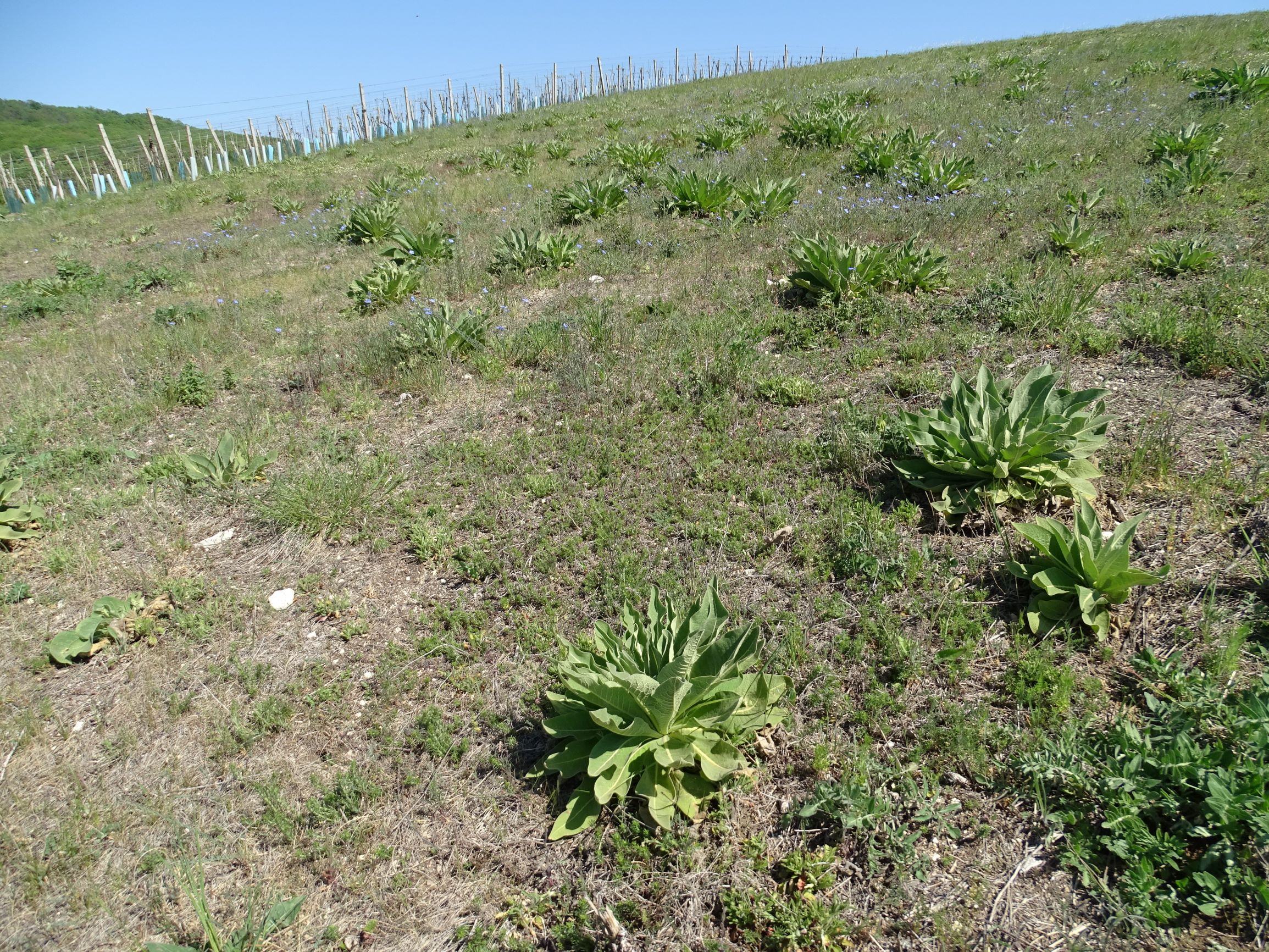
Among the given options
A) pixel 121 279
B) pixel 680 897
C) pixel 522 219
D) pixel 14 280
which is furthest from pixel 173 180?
pixel 680 897

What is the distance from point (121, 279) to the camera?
10.9 meters

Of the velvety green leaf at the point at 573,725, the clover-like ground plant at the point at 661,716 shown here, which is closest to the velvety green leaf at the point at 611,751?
the clover-like ground plant at the point at 661,716

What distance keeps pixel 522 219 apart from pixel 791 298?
218 inches

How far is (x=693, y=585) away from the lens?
12.7 ft

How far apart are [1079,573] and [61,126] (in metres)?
88.2

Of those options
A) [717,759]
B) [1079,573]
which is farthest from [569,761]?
[1079,573]

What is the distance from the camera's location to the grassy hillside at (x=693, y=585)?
2590mm

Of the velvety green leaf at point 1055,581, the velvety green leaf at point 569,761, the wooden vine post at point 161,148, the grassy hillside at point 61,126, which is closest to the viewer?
the velvety green leaf at point 569,761

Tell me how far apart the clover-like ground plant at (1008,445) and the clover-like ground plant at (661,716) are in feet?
5.53

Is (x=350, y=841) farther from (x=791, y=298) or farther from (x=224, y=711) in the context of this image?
(x=791, y=298)

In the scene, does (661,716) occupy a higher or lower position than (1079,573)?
lower

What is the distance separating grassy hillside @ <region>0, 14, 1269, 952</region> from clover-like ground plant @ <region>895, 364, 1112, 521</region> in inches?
1.0

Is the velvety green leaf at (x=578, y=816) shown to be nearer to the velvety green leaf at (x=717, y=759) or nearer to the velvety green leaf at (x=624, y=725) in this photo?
the velvety green leaf at (x=624, y=725)

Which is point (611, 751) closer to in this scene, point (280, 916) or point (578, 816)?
point (578, 816)
